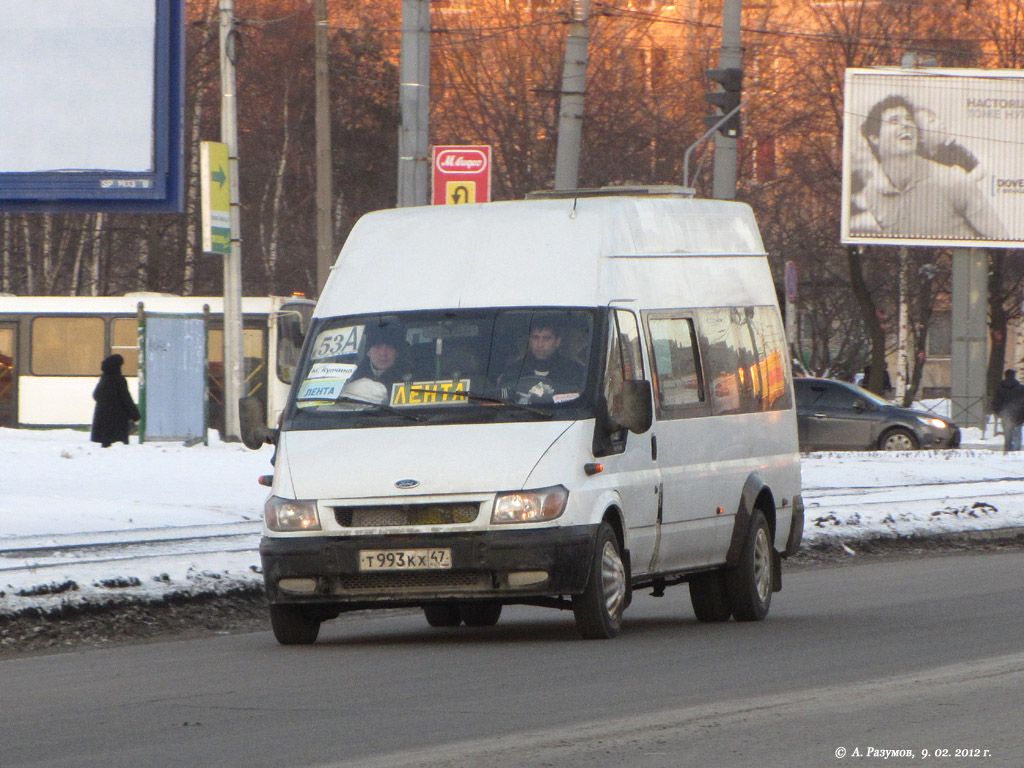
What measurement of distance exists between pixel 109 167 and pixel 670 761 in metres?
11.3

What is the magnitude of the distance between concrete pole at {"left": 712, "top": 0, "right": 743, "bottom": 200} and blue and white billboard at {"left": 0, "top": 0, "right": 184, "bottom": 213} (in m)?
8.41

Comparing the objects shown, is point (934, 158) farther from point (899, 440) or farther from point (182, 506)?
point (182, 506)

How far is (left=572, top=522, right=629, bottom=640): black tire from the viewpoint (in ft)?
29.9

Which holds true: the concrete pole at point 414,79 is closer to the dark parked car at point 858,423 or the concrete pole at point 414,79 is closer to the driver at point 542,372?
A: the driver at point 542,372

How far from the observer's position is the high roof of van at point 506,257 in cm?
981

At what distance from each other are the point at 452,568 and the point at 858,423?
75.8ft

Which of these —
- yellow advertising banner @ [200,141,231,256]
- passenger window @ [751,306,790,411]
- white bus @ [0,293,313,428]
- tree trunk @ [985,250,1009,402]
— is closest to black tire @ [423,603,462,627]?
passenger window @ [751,306,790,411]

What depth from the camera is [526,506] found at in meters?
8.90

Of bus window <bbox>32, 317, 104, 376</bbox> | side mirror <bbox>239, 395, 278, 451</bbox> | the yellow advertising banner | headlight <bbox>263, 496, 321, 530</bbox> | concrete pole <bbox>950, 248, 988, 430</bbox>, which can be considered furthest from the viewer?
concrete pole <bbox>950, 248, 988, 430</bbox>

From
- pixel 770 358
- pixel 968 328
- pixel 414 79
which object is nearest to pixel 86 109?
pixel 414 79

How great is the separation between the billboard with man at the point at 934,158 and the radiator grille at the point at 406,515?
101 feet

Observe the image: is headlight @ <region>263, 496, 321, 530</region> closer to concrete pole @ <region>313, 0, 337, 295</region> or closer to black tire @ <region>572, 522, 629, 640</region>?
black tire @ <region>572, 522, 629, 640</region>

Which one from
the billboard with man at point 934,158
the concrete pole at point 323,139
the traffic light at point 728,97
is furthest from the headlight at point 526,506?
the billboard with man at point 934,158

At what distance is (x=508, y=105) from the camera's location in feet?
140
